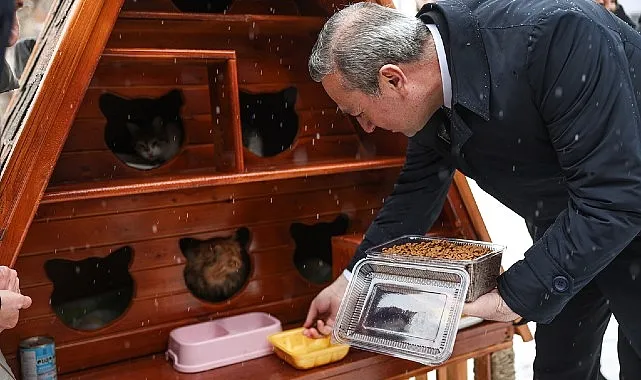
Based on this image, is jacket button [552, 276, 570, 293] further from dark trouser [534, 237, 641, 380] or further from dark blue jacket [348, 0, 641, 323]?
dark trouser [534, 237, 641, 380]

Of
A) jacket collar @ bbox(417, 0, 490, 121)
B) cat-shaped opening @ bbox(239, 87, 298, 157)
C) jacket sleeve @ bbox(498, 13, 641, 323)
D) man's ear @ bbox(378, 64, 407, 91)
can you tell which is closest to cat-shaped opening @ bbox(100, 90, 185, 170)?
cat-shaped opening @ bbox(239, 87, 298, 157)

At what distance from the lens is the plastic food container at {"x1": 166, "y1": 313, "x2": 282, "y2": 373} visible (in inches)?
73.5

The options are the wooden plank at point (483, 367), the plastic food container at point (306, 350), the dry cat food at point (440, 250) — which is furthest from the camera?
the wooden plank at point (483, 367)

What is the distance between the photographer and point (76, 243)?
1.91 metres

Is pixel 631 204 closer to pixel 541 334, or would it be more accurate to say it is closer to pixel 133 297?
pixel 541 334

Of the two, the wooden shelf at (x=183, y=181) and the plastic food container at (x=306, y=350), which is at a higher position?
the wooden shelf at (x=183, y=181)

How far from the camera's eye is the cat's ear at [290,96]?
220 cm

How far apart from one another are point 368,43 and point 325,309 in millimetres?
854

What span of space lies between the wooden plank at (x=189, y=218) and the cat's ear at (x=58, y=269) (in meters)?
0.05

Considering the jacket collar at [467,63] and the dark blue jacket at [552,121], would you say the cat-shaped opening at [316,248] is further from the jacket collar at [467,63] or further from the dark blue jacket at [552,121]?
the jacket collar at [467,63]

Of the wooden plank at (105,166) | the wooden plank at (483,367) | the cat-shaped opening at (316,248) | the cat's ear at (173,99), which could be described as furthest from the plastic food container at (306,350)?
the cat's ear at (173,99)

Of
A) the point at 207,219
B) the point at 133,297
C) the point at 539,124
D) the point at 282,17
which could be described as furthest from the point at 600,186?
the point at 133,297

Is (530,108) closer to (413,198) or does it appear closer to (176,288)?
(413,198)

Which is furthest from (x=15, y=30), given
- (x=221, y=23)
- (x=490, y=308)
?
(x=490, y=308)
